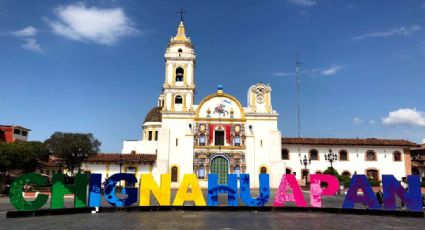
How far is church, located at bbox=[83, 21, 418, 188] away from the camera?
42.5m

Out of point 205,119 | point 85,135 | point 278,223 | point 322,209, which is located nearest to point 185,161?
point 205,119

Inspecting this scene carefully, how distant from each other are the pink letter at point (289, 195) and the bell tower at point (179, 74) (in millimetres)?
27484

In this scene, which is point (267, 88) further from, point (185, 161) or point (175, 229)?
point (175, 229)

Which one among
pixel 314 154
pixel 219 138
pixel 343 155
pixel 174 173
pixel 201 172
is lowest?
pixel 174 173

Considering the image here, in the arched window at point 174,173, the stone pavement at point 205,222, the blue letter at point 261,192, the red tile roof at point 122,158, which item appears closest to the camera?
the stone pavement at point 205,222

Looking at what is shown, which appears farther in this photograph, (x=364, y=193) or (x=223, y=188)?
(x=223, y=188)

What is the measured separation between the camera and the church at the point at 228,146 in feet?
140

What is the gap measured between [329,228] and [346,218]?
3283 millimetres

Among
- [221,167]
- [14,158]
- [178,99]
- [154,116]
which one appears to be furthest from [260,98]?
[14,158]

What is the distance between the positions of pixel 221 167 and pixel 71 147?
1761 cm

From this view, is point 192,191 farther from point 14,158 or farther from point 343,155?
point 343,155

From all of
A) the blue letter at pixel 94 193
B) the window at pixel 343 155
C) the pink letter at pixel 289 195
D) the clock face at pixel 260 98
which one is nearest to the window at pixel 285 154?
the window at pixel 343 155

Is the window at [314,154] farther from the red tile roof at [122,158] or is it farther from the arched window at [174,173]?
the red tile roof at [122,158]

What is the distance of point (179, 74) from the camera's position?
4619 cm
